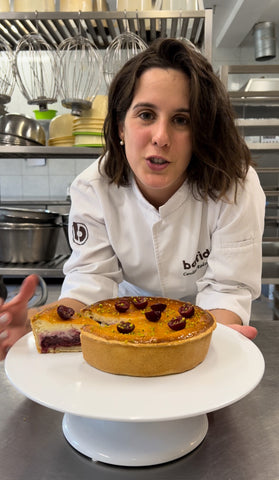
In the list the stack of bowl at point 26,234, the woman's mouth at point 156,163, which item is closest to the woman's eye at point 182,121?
the woman's mouth at point 156,163

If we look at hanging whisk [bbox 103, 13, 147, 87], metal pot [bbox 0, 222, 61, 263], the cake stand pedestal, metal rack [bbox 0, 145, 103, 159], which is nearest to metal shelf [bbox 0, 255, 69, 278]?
metal pot [bbox 0, 222, 61, 263]

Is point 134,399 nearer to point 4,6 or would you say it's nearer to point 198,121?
point 198,121

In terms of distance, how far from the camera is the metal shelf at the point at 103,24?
226cm

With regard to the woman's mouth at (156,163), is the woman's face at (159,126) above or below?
above

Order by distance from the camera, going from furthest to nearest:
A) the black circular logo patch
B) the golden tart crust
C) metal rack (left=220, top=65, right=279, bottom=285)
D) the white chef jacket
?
metal rack (left=220, top=65, right=279, bottom=285) < the black circular logo patch < the white chef jacket < the golden tart crust

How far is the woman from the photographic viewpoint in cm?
113

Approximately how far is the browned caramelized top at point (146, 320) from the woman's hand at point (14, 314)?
0.51 feet

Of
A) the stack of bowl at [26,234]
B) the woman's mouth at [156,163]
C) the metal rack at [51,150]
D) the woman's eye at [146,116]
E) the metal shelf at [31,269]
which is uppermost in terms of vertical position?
the metal rack at [51,150]

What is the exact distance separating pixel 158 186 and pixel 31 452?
737mm

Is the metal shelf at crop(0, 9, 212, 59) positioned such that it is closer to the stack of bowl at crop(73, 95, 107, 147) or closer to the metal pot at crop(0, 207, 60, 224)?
the stack of bowl at crop(73, 95, 107, 147)

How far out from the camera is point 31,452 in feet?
2.41

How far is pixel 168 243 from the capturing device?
4.50ft

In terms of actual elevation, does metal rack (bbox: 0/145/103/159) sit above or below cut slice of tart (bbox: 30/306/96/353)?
above

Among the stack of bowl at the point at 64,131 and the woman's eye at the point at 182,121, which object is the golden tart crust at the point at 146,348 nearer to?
the woman's eye at the point at 182,121
